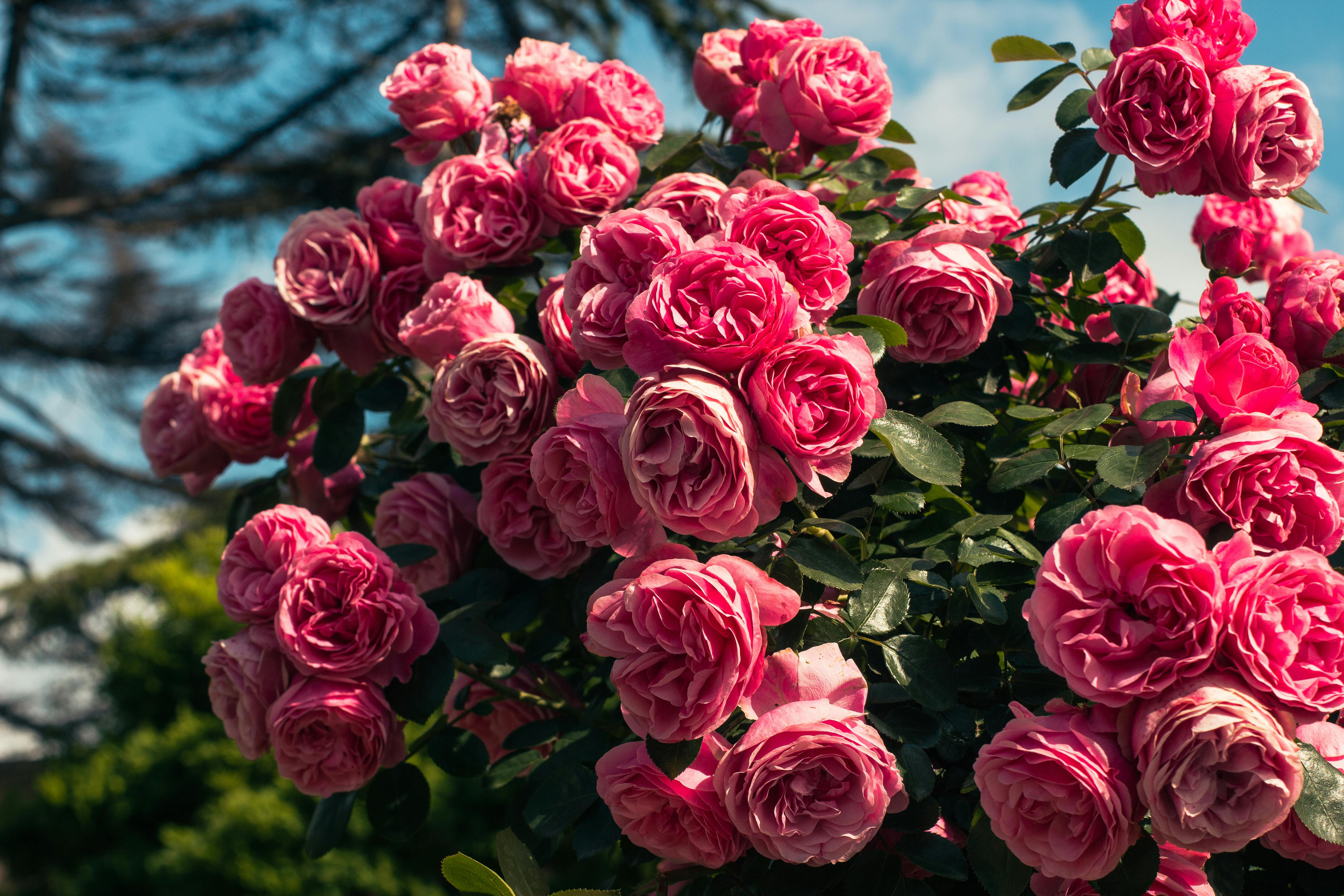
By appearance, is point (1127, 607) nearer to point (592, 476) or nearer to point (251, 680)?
point (592, 476)

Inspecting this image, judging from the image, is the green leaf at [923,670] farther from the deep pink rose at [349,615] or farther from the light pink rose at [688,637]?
the deep pink rose at [349,615]

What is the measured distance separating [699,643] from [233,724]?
2.53 feet

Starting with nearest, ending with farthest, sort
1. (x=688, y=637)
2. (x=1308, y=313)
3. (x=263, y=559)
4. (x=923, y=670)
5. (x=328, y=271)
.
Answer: (x=688, y=637) → (x=923, y=670) → (x=1308, y=313) → (x=263, y=559) → (x=328, y=271)

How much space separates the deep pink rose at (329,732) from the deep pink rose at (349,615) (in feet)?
0.09

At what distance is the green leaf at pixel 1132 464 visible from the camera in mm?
961

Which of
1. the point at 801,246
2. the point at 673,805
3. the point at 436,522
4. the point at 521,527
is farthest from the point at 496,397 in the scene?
the point at 673,805

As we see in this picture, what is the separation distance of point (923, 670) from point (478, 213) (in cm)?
89

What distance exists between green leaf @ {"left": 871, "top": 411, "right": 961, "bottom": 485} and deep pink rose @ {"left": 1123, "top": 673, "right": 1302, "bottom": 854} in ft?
0.96

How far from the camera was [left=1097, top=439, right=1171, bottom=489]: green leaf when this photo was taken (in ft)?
3.15

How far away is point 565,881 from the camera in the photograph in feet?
18.1

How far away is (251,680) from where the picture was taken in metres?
1.28

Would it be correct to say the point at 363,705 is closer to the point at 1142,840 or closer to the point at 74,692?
the point at 1142,840

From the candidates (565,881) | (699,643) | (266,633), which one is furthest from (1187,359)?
(565,881)

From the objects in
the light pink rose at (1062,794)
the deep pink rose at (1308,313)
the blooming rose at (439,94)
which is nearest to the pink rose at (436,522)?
the blooming rose at (439,94)
